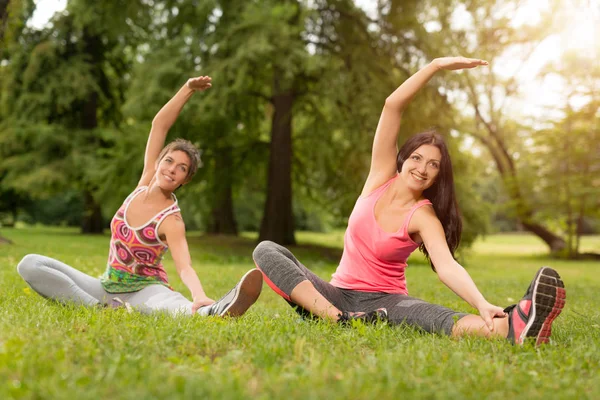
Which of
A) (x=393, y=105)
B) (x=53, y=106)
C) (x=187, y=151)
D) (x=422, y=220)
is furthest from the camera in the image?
(x=53, y=106)

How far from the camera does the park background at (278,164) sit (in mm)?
2447

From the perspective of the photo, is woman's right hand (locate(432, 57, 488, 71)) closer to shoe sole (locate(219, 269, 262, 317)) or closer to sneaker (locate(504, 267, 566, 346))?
sneaker (locate(504, 267, 566, 346))

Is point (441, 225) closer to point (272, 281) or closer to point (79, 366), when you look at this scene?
point (272, 281)

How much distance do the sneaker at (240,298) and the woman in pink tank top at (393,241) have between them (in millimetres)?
199

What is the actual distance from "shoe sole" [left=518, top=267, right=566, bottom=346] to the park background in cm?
13

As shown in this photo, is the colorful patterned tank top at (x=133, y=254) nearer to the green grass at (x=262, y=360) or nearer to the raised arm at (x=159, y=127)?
the raised arm at (x=159, y=127)

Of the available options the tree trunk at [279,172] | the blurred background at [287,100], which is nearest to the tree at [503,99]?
the blurred background at [287,100]

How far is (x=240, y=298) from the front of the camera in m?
3.67

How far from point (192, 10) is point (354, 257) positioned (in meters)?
10.8

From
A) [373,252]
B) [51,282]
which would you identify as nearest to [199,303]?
[51,282]

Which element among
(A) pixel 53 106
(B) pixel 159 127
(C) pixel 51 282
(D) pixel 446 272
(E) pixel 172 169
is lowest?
(C) pixel 51 282

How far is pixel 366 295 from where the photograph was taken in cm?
391

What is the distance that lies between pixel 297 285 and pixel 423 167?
1.10m

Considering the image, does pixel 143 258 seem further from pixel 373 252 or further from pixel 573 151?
pixel 573 151
